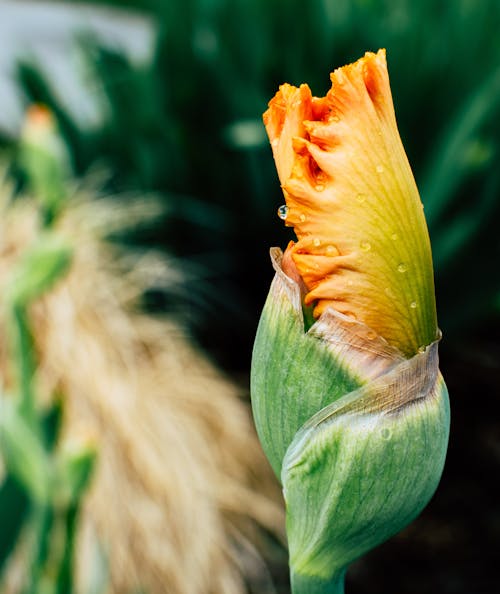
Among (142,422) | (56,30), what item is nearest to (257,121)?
(142,422)

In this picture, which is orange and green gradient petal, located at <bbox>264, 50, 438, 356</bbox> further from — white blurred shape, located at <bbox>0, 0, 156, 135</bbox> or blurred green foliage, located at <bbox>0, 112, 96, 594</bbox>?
white blurred shape, located at <bbox>0, 0, 156, 135</bbox>

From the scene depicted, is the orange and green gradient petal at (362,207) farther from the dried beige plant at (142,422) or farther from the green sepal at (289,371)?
the dried beige plant at (142,422)

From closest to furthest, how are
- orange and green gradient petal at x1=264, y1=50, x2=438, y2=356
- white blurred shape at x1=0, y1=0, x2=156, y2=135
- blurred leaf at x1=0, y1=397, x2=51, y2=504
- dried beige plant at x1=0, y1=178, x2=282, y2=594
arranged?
orange and green gradient petal at x1=264, y1=50, x2=438, y2=356 < blurred leaf at x1=0, y1=397, x2=51, y2=504 < dried beige plant at x1=0, y1=178, x2=282, y2=594 < white blurred shape at x1=0, y1=0, x2=156, y2=135

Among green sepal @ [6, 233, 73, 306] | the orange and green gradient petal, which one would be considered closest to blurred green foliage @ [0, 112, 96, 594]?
green sepal @ [6, 233, 73, 306]

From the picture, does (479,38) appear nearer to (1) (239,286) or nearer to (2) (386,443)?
(1) (239,286)

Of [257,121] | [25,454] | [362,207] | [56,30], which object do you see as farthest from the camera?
[56,30]

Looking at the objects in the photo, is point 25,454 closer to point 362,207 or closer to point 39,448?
point 39,448

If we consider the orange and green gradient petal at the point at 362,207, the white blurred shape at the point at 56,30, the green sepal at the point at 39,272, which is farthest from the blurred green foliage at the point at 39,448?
the white blurred shape at the point at 56,30
